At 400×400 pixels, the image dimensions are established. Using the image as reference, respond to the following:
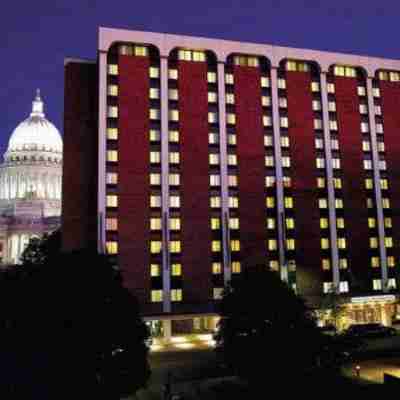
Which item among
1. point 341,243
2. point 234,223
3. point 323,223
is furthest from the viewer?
point 341,243

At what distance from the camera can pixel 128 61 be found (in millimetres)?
67250

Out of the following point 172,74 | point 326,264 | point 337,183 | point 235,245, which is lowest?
point 326,264

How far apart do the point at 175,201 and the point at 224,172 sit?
29.4 ft

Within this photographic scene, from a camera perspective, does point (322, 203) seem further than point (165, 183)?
Yes

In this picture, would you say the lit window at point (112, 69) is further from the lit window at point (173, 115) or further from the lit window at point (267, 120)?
the lit window at point (267, 120)

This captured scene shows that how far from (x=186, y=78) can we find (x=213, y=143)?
1106 cm

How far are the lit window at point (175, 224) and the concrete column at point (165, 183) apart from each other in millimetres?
714

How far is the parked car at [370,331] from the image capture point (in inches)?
2262

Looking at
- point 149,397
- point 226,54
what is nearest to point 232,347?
point 149,397

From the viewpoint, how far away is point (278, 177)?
7050cm

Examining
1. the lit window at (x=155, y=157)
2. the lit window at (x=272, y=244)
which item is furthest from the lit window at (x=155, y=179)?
the lit window at (x=272, y=244)

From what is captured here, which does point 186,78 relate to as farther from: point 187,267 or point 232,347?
point 232,347

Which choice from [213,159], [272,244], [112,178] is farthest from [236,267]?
[112,178]

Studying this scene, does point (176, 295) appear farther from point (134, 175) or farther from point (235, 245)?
point (134, 175)
